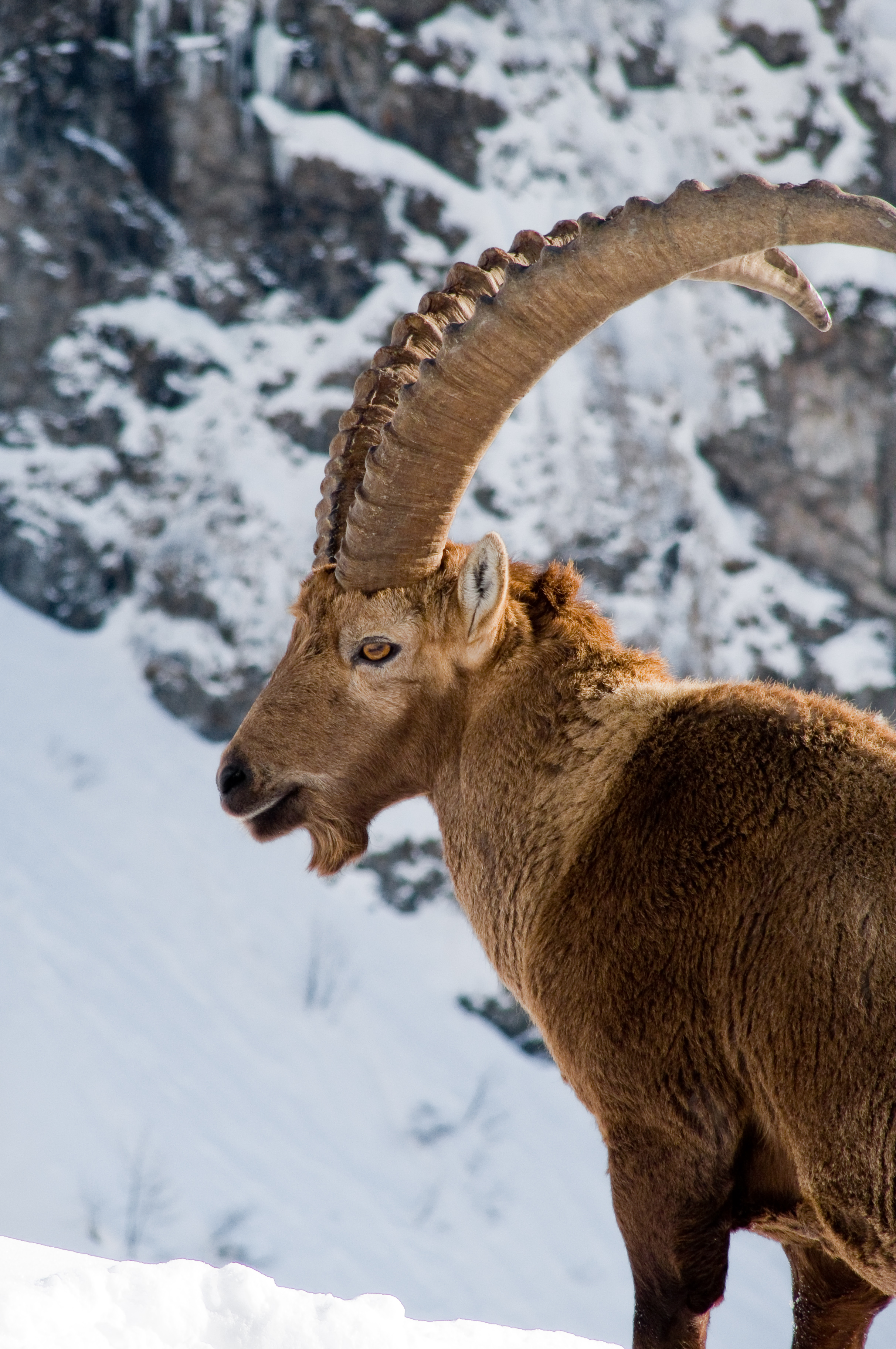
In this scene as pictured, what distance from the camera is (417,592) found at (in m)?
4.33

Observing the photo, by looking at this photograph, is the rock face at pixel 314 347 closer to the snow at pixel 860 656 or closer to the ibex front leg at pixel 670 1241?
the snow at pixel 860 656

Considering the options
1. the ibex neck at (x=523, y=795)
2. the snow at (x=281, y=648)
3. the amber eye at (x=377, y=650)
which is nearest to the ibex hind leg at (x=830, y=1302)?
the ibex neck at (x=523, y=795)

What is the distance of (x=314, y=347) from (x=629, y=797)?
36.0 metres

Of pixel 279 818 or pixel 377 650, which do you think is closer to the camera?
pixel 377 650

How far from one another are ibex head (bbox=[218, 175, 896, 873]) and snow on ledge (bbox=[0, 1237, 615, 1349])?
1.43 m

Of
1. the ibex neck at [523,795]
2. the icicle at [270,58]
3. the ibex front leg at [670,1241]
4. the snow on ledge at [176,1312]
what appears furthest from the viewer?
the icicle at [270,58]

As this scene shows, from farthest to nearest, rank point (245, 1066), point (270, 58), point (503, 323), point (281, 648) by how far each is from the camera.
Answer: point (270, 58) → point (281, 648) → point (245, 1066) → point (503, 323)

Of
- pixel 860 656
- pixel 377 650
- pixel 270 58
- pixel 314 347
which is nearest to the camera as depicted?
pixel 377 650

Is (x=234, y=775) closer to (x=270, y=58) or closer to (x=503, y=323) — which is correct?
(x=503, y=323)

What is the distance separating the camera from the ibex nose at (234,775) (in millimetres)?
4328

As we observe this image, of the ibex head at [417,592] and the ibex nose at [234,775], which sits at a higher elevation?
the ibex head at [417,592]

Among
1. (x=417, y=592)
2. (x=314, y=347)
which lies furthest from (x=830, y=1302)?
(x=314, y=347)

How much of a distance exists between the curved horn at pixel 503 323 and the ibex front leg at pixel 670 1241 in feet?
6.78

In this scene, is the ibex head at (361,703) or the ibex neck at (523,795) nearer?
the ibex neck at (523,795)
